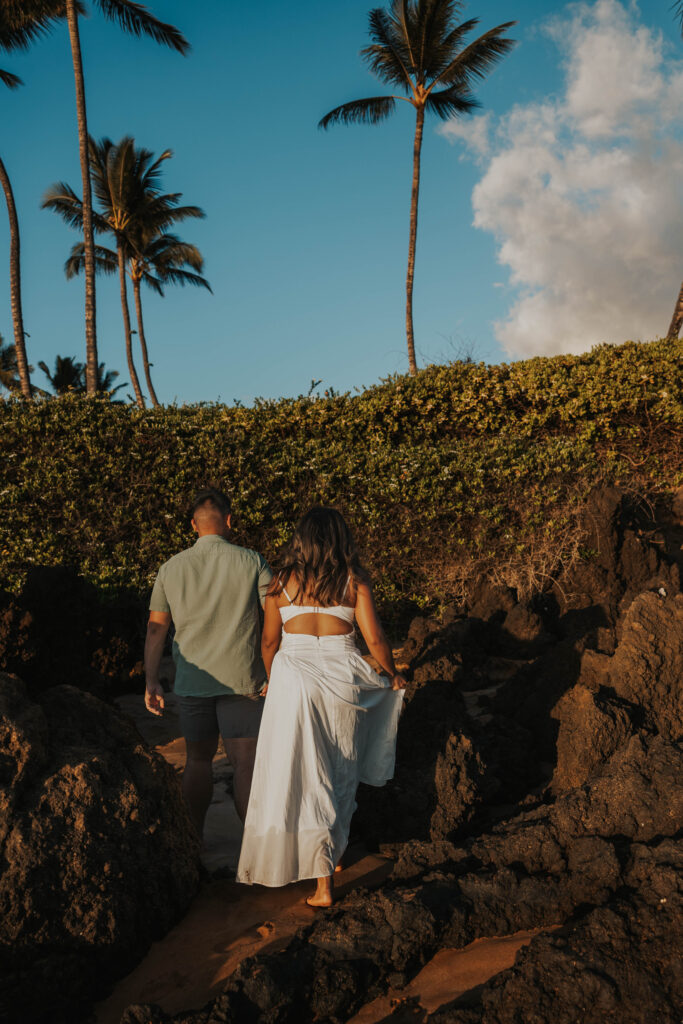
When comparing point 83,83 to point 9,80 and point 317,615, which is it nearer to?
point 9,80

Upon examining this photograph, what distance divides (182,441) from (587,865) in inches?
250

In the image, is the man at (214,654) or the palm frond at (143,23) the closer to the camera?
the man at (214,654)

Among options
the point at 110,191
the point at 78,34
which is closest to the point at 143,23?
the point at 78,34

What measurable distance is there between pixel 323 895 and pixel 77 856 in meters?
1.12

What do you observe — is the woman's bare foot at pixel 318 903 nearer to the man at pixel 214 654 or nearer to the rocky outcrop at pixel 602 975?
the man at pixel 214 654

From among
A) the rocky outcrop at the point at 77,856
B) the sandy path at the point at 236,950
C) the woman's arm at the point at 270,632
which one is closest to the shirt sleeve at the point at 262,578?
the woman's arm at the point at 270,632

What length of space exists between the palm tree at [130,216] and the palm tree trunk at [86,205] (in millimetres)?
13521

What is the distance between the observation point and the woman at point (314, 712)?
3.35 meters

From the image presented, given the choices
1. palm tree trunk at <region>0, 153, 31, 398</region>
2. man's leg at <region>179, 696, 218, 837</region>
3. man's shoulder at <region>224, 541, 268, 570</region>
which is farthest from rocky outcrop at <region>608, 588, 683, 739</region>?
palm tree trunk at <region>0, 153, 31, 398</region>

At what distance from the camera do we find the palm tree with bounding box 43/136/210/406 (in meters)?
29.8

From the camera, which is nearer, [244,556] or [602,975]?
[602,975]

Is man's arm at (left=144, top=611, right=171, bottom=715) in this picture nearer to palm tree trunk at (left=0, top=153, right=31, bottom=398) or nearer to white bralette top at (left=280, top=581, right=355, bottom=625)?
white bralette top at (left=280, top=581, right=355, bottom=625)

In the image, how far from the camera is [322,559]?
11.3ft

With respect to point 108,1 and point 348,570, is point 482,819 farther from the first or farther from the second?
point 108,1
